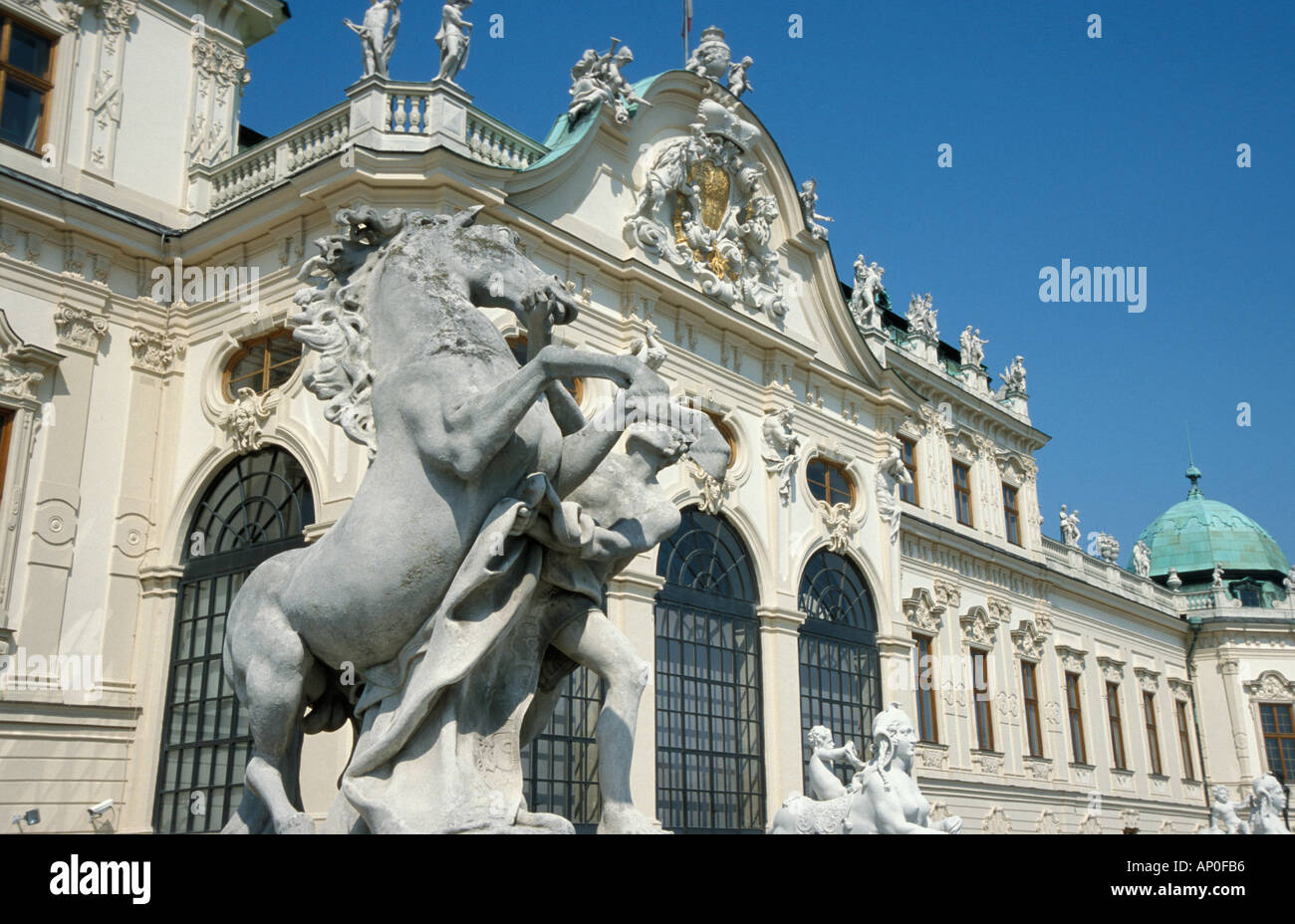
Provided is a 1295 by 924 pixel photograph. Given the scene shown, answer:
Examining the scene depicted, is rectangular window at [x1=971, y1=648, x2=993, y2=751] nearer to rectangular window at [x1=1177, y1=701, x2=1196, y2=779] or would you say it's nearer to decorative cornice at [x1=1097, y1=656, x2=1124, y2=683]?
decorative cornice at [x1=1097, y1=656, x2=1124, y2=683]

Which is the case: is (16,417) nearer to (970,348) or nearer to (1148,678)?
(970,348)

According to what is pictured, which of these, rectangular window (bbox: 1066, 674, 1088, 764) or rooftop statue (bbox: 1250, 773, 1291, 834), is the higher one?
rectangular window (bbox: 1066, 674, 1088, 764)

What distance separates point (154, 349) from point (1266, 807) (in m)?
17.7

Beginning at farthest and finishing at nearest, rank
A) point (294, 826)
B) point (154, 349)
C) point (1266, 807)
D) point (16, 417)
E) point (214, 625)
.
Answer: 1. point (1266, 807)
2. point (154, 349)
3. point (214, 625)
4. point (16, 417)
5. point (294, 826)

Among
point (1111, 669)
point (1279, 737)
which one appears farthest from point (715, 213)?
point (1279, 737)

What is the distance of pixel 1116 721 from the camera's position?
1337 inches

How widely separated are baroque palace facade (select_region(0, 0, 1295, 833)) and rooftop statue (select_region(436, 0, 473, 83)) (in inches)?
11.9

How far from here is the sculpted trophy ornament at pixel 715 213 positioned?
18.3 meters

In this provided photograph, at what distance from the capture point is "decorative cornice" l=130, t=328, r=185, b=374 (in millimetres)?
16297

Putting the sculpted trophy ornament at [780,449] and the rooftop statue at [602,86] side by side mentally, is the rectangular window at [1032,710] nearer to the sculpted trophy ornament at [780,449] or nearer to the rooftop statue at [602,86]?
the sculpted trophy ornament at [780,449]

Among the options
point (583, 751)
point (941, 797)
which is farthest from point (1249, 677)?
point (583, 751)

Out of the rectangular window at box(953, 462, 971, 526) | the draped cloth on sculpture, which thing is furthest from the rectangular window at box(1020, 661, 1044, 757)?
the draped cloth on sculpture

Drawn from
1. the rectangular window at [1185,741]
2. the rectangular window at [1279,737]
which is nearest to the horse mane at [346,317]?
the rectangular window at [1185,741]

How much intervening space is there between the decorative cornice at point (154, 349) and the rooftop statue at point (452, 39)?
5086 mm
